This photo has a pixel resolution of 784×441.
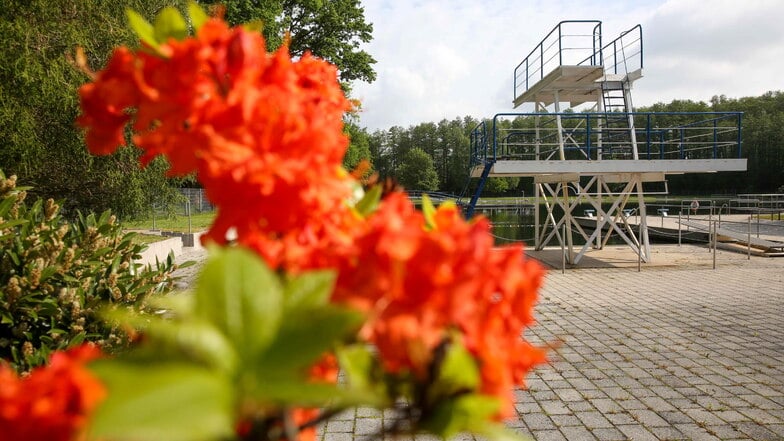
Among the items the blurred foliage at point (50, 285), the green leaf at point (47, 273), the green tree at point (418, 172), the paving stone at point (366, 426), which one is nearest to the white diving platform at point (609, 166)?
the paving stone at point (366, 426)

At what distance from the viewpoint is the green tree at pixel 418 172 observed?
74.2 meters

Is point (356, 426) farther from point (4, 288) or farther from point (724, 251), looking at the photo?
point (724, 251)

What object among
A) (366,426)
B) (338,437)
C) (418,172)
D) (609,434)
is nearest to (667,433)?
(609,434)

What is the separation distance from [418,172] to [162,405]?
2966 inches

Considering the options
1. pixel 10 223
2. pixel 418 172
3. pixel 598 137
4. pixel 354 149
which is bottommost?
pixel 10 223

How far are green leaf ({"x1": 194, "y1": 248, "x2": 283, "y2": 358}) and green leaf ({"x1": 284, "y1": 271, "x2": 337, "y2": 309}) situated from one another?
16mm

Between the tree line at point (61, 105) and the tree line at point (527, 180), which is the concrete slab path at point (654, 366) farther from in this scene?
the tree line at point (527, 180)

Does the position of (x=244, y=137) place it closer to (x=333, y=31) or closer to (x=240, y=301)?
(x=240, y=301)

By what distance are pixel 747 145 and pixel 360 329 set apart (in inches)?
3443

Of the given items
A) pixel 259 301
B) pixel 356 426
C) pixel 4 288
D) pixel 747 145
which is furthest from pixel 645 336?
pixel 747 145

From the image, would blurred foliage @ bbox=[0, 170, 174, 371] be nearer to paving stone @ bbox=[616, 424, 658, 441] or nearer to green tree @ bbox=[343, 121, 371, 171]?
paving stone @ bbox=[616, 424, 658, 441]

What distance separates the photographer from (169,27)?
0.71m

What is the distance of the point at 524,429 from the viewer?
3941 millimetres

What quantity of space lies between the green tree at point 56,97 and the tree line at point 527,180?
47.9m
